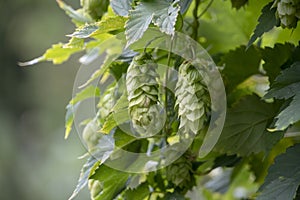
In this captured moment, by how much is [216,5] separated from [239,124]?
0.88 ft

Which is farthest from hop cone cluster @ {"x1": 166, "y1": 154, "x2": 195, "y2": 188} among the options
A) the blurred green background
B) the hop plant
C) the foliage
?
the blurred green background

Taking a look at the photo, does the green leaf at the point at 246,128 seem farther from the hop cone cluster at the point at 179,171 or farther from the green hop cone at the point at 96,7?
the green hop cone at the point at 96,7

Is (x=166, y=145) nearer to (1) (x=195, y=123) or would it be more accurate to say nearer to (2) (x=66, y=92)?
(1) (x=195, y=123)

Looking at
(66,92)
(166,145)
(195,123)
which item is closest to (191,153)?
(166,145)

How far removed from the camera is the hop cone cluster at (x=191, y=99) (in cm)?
65

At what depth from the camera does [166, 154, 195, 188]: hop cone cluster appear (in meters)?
0.76

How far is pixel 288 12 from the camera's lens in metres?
0.64

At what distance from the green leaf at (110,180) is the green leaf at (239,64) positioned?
20 centimetres

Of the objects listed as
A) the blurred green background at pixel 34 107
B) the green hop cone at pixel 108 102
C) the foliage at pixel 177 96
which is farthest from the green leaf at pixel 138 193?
the blurred green background at pixel 34 107

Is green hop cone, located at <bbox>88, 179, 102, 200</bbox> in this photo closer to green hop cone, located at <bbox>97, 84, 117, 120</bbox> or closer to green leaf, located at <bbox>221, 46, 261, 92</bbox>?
green hop cone, located at <bbox>97, 84, 117, 120</bbox>

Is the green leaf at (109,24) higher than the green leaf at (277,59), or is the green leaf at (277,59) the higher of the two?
the green leaf at (109,24)

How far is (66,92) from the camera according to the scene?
541cm

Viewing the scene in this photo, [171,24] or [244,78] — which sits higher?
[171,24]

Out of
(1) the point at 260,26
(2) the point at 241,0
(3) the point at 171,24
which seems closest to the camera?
(3) the point at 171,24
